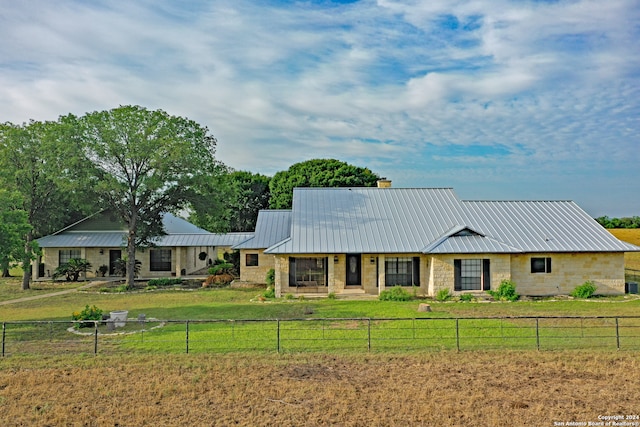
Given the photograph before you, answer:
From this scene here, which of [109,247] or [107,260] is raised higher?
[109,247]

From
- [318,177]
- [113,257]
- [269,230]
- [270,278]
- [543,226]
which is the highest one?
[318,177]

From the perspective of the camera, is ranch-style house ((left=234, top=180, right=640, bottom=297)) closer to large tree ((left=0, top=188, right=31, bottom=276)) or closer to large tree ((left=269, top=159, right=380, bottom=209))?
large tree ((left=0, top=188, right=31, bottom=276))

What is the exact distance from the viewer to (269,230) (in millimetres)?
32875

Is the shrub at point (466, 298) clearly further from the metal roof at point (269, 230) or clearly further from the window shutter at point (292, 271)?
the metal roof at point (269, 230)

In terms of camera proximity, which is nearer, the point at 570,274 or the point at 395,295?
the point at 395,295

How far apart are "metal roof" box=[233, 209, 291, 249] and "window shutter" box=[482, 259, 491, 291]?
1300cm

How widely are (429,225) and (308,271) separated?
7308mm

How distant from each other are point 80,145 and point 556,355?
95.6 ft

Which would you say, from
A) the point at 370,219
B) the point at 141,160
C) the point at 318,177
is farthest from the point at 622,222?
the point at 141,160

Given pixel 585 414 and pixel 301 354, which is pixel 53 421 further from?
pixel 585 414

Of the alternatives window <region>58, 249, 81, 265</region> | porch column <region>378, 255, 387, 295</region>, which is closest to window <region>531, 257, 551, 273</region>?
porch column <region>378, 255, 387, 295</region>

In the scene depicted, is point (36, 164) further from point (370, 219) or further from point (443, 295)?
point (443, 295)

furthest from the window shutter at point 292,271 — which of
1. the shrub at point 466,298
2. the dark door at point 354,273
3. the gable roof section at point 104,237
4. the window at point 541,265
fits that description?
the gable roof section at point 104,237

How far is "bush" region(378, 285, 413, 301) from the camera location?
24125mm
